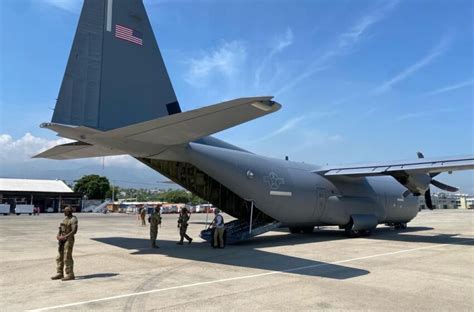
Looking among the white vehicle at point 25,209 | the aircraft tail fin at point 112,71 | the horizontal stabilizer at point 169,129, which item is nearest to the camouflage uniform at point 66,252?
the horizontal stabilizer at point 169,129

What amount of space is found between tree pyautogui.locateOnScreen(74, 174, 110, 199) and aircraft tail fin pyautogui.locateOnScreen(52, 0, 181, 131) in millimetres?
79440

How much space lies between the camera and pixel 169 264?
10.7 m

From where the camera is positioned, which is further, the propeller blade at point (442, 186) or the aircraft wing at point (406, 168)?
the propeller blade at point (442, 186)

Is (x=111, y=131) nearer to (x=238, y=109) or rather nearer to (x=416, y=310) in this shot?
(x=238, y=109)

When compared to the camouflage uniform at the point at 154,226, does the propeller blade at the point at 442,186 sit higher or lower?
higher

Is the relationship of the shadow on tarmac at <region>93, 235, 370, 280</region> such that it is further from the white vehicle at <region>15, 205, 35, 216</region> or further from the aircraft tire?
the white vehicle at <region>15, 205, 35, 216</region>

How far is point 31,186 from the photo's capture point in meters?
62.8

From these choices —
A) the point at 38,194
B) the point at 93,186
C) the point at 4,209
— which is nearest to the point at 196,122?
the point at 4,209

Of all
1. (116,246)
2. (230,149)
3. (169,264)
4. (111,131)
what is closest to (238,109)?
(111,131)

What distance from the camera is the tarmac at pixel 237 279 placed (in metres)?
6.79

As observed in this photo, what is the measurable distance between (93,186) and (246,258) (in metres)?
81.4

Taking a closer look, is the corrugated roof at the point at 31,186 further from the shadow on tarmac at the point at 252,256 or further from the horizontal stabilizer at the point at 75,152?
the shadow on tarmac at the point at 252,256

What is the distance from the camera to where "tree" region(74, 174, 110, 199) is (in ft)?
284

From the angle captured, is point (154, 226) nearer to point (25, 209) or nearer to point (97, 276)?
point (97, 276)
